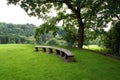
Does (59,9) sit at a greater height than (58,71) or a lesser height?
greater

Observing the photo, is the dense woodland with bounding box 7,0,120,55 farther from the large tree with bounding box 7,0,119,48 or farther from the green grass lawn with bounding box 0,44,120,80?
the green grass lawn with bounding box 0,44,120,80

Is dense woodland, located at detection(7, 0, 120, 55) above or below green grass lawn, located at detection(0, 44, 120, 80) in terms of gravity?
above

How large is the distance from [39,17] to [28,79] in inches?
712

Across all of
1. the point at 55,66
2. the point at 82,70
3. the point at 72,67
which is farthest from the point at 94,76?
the point at 55,66

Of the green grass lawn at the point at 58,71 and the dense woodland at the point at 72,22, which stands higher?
the dense woodland at the point at 72,22

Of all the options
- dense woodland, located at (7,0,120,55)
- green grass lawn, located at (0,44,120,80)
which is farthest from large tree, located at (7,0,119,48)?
green grass lawn, located at (0,44,120,80)

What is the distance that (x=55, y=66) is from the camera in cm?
1512

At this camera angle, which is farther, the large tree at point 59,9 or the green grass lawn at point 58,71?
the large tree at point 59,9

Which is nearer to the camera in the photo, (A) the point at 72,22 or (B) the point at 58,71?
(B) the point at 58,71

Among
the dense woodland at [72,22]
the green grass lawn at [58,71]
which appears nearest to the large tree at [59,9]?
the dense woodland at [72,22]

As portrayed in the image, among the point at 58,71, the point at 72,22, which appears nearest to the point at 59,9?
the point at 72,22

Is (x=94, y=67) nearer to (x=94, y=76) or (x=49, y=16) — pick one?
(x=94, y=76)

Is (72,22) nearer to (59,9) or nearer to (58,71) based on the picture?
(59,9)

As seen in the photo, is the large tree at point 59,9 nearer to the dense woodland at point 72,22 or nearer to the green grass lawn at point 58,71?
the dense woodland at point 72,22
